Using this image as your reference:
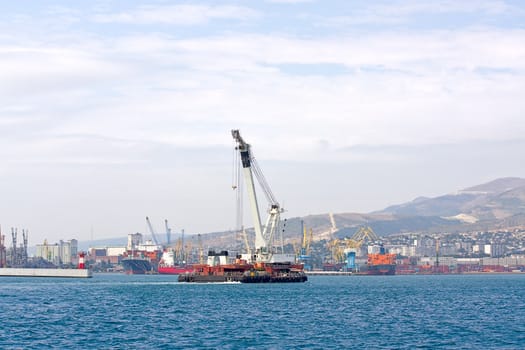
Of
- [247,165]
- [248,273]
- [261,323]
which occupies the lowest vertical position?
[261,323]

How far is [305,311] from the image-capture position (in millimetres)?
99875

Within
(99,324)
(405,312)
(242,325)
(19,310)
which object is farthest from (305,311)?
(19,310)

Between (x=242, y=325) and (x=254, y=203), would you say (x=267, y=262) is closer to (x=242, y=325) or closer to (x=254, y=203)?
(x=254, y=203)

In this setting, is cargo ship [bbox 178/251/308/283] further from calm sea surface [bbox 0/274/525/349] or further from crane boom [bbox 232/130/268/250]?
calm sea surface [bbox 0/274/525/349]

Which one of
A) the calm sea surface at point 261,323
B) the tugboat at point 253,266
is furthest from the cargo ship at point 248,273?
the calm sea surface at point 261,323

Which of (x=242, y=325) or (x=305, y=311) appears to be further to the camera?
(x=305, y=311)

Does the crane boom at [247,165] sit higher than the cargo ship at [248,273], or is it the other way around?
the crane boom at [247,165]

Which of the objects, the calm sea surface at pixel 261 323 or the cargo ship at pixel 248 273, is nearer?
the calm sea surface at pixel 261 323

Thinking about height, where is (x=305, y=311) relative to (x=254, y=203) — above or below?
below

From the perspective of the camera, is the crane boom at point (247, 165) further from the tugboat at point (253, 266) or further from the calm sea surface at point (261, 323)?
the calm sea surface at point (261, 323)

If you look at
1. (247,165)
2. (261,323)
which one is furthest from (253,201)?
(261,323)

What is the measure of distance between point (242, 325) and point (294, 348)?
18.1 metres

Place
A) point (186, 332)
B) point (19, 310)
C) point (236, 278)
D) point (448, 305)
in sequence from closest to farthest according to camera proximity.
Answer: point (186, 332)
point (19, 310)
point (448, 305)
point (236, 278)

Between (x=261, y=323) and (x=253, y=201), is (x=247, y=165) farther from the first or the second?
(x=261, y=323)
